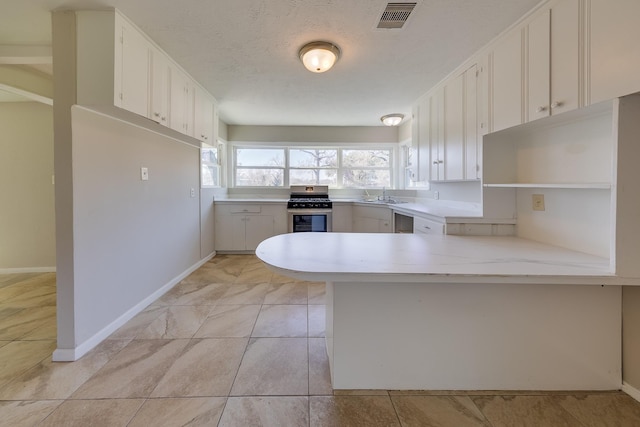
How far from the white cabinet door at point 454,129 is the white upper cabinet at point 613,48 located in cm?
118

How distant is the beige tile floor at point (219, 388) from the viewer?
1.30m

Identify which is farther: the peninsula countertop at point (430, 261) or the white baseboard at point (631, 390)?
the white baseboard at point (631, 390)

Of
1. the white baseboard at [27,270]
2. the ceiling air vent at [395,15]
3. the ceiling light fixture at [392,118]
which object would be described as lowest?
the white baseboard at [27,270]

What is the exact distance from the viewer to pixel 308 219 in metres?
4.44

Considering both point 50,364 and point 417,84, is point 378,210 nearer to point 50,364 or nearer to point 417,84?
point 417,84

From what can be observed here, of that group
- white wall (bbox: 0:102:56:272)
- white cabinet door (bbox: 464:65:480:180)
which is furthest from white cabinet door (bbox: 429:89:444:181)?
white wall (bbox: 0:102:56:272)

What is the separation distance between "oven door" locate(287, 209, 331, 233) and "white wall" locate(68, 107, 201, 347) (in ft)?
5.69

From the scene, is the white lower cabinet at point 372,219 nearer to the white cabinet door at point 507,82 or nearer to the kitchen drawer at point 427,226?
the kitchen drawer at point 427,226

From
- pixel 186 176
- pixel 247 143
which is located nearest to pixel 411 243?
pixel 186 176

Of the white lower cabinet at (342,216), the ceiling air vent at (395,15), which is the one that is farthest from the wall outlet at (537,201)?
the white lower cabinet at (342,216)

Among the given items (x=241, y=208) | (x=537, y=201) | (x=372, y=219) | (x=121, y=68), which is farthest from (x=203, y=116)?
(x=537, y=201)

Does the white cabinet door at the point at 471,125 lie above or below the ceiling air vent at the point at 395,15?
below

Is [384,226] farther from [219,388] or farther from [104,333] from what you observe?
[104,333]

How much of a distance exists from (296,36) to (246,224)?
9.95 ft
